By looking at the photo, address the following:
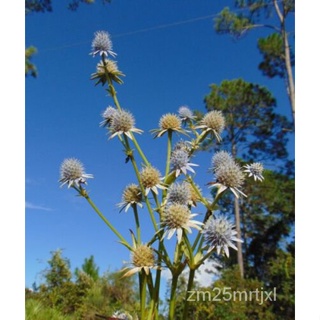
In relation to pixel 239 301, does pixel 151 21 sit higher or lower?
higher

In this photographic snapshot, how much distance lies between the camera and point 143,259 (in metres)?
1.28

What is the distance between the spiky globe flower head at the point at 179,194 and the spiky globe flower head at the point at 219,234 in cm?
13

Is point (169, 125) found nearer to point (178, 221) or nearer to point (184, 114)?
point (184, 114)

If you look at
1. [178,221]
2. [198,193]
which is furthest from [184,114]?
[178,221]

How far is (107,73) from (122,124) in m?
0.23

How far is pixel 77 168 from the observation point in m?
1.41

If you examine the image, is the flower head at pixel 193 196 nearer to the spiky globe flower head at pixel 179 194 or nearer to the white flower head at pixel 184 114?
the spiky globe flower head at pixel 179 194

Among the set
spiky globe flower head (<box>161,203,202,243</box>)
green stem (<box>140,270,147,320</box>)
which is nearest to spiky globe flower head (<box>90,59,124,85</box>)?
spiky globe flower head (<box>161,203,202,243</box>)

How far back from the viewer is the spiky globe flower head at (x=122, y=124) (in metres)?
1.42

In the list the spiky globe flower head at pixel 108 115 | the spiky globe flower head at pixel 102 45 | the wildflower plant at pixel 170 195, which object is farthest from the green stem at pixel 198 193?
the spiky globe flower head at pixel 102 45

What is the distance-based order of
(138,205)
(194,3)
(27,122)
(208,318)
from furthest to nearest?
(208,318) → (194,3) → (27,122) → (138,205)
